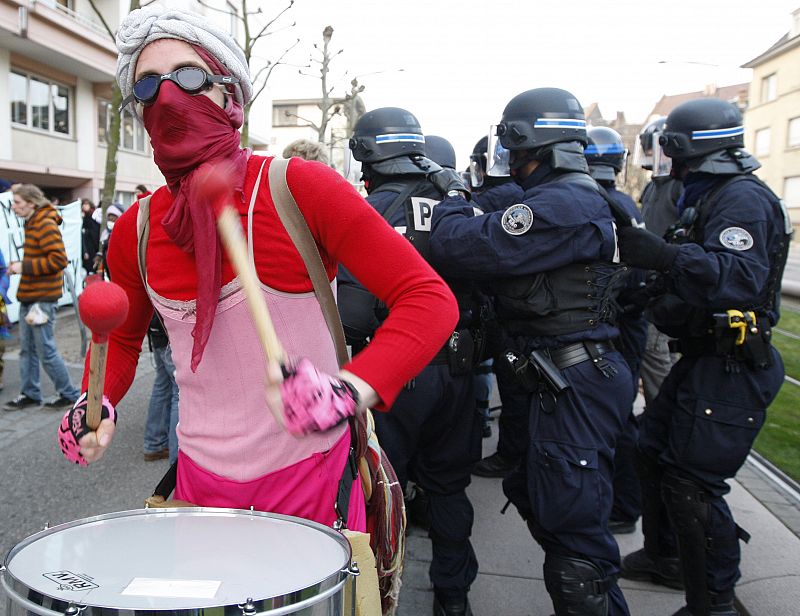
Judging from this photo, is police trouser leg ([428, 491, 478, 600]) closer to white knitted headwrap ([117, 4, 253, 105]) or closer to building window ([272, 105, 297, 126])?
white knitted headwrap ([117, 4, 253, 105])

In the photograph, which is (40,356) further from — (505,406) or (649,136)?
(649,136)

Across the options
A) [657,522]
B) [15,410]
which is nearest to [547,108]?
[657,522]

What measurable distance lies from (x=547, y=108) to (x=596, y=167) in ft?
5.80

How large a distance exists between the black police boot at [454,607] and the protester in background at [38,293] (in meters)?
→ 4.55

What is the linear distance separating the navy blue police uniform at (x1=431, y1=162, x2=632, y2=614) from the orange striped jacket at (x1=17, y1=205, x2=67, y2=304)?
4700 mm

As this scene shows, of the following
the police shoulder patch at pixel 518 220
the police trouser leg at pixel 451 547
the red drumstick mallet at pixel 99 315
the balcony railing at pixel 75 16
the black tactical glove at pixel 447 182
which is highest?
the balcony railing at pixel 75 16

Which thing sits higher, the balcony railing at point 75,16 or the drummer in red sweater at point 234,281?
the balcony railing at point 75,16

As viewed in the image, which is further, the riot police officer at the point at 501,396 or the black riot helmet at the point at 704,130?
the riot police officer at the point at 501,396

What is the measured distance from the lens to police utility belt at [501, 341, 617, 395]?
260cm

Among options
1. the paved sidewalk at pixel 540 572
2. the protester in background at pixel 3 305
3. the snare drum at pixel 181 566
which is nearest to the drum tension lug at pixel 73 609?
the snare drum at pixel 181 566

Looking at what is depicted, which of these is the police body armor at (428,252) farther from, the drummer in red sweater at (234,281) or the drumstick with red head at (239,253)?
the drumstick with red head at (239,253)

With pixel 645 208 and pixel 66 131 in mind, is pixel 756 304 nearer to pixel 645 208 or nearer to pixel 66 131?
pixel 645 208

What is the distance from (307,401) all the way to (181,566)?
453mm

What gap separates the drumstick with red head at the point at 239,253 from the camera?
1.10 m
